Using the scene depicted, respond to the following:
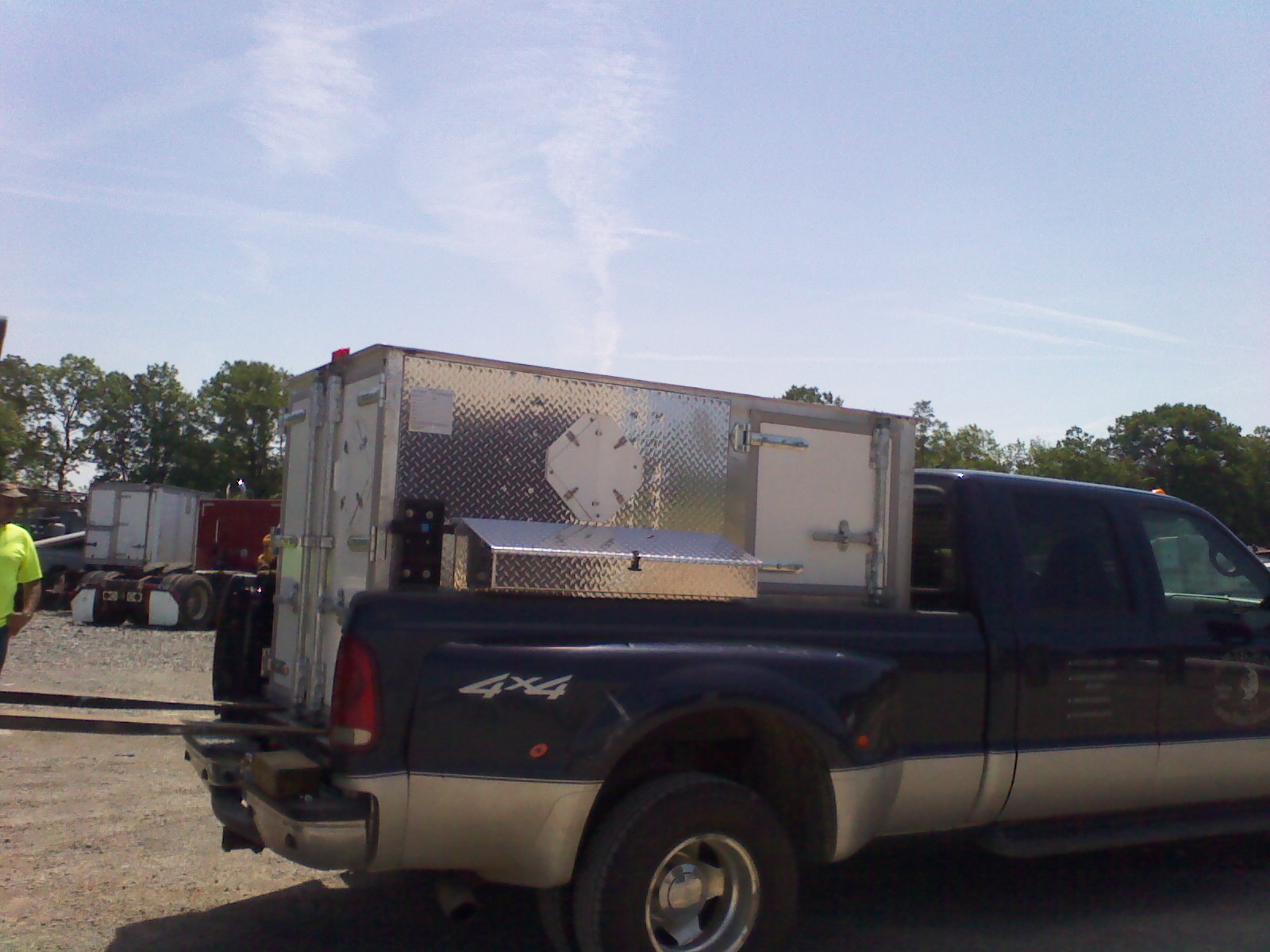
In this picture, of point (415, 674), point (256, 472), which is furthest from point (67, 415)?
point (415, 674)

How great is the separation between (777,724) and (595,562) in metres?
0.88

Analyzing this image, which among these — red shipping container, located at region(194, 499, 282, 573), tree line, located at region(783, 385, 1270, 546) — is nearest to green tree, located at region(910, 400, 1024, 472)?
tree line, located at region(783, 385, 1270, 546)

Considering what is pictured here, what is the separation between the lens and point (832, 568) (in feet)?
16.5

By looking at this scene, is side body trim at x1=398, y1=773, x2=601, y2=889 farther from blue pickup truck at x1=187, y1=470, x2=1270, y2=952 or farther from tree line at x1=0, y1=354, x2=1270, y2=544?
tree line at x1=0, y1=354, x2=1270, y2=544

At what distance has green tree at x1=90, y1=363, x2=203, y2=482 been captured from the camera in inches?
2635

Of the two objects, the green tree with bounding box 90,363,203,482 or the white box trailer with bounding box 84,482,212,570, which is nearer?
the white box trailer with bounding box 84,482,212,570

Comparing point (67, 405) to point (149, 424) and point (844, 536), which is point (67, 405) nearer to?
point (149, 424)

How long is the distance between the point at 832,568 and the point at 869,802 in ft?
3.79

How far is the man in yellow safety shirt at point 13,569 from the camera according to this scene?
22.9 ft

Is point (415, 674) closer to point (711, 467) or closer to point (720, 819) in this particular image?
point (720, 819)

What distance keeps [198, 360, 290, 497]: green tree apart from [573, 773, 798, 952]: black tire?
61639 millimetres

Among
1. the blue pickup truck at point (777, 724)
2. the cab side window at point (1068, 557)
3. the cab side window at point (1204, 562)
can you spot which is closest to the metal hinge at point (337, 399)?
the blue pickup truck at point (777, 724)

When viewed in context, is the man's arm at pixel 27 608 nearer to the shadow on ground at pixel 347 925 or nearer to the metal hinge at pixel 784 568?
the shadow on ground at pixel 347 925

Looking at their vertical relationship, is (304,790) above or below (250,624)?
below
